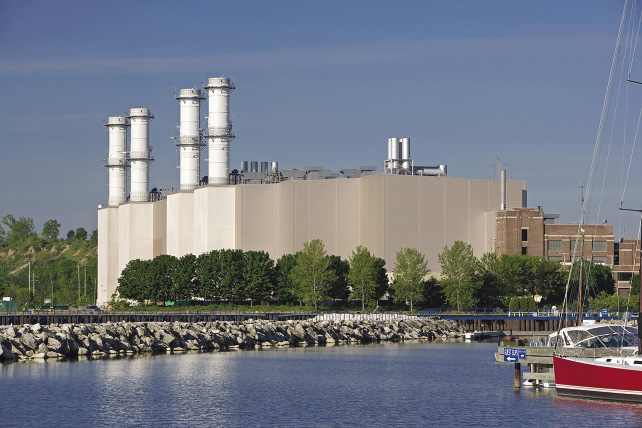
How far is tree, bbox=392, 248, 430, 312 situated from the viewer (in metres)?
146

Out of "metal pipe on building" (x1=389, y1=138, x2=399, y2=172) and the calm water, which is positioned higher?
"metal pipe on building" (x1=389, y1=138, x2=399, y2=172)

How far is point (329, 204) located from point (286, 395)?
103790 millimetres

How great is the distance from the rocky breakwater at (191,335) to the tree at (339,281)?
21.2 metres

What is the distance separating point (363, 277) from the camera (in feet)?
480

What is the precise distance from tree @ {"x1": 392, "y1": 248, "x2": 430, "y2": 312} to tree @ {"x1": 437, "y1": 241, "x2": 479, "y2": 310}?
3.28 meters

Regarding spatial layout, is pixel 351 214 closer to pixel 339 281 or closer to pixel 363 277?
pixel 339 281

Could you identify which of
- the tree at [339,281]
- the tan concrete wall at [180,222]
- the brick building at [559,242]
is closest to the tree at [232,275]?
the tree at [339,281]

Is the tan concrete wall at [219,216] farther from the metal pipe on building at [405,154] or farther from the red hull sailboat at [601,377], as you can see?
the red hull sailboat at [601,377]

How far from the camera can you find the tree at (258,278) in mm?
154000

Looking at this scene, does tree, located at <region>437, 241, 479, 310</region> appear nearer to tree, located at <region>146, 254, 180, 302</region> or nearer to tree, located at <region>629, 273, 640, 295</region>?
tree, located at <region>629, 273, 640, 295</region>

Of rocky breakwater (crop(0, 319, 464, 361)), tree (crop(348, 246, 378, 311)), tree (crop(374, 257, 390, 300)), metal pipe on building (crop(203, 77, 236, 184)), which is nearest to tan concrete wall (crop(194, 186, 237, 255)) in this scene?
metal pipe on building (crop(203, 77, 236, 184))

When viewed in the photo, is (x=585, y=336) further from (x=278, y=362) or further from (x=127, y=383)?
(x=278, y=362)

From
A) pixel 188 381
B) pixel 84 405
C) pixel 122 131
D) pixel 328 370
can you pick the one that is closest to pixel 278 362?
pixel 328 370

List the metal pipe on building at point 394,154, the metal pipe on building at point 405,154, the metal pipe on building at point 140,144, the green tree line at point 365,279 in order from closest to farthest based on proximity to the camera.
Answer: the green tree line at point 365,279
the metal pipe on building at point 394,154
the metal pipe on building at point 405,154
the metal pipe on building at point 140,144
